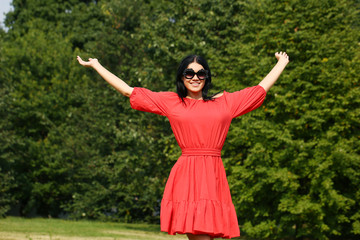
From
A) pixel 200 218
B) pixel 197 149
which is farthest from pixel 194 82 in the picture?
pixel 200 218

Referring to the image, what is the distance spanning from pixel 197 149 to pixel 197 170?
165 mm

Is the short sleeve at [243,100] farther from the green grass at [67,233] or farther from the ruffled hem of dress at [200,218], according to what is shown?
the green grass at [67,233]

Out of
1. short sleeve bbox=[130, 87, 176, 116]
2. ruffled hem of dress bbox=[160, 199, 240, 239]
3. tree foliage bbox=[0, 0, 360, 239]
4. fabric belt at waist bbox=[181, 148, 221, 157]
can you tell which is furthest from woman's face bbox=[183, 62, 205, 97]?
tree foliage bbox=[0, 0, 360, 239]

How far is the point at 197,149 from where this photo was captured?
3.87 metres

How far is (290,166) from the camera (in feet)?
47.6

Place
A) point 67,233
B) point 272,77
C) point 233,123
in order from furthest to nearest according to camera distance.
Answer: point 233,123 < point 67,233 < point 272,77

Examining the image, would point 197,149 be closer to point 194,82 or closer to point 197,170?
point 197,170

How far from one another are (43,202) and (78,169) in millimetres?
5074

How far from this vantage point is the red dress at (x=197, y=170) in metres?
3.70

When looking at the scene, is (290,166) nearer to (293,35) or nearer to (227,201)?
(293,35)

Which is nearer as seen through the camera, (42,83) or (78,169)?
(78,169)

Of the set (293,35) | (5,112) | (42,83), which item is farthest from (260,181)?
(42,83)

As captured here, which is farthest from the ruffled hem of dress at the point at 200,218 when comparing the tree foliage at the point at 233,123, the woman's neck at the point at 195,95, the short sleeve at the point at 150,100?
the tree foliage at the point at 233,123

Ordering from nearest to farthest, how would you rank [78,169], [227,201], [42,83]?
[227,201] → [78,169] → [42,83]
